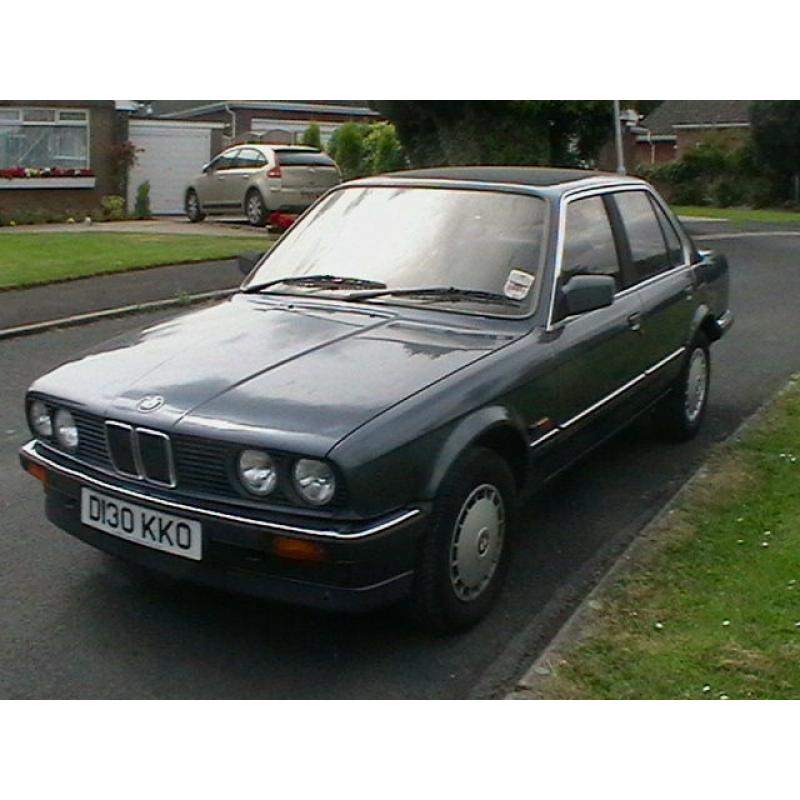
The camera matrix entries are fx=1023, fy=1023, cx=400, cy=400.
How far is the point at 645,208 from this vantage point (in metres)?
5.98

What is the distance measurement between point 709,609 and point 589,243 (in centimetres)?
196

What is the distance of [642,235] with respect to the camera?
579 centimetres

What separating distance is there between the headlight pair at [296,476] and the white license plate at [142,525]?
0.25 m

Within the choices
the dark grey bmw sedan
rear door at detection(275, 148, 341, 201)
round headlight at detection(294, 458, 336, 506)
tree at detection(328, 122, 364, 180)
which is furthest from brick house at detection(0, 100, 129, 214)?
round headlight at detection(294, 458, 336, 506)

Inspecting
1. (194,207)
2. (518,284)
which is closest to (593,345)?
(518,284)

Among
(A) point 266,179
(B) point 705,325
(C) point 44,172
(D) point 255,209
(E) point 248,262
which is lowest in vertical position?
(B) point 705,325

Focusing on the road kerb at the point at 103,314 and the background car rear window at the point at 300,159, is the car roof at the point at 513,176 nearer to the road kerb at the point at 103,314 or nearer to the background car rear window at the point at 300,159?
the road kerb at the point at 103,314

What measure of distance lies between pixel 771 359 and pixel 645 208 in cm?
342

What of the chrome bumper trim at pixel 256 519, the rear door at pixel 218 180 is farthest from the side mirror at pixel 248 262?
the rear door at pixel 218 180

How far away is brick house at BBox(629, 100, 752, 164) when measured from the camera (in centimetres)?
3994

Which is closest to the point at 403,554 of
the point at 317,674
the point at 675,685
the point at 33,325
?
the point at 317,674

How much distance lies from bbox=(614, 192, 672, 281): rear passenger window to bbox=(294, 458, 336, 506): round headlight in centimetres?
281

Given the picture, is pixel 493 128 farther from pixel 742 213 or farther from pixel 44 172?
pixel 742 213

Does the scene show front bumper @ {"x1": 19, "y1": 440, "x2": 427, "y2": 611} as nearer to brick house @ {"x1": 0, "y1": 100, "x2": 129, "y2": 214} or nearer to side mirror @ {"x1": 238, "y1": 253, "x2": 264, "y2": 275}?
side mirror @ {"x1": 238, "y1": 253, "x2": 264, "y2": 275}
